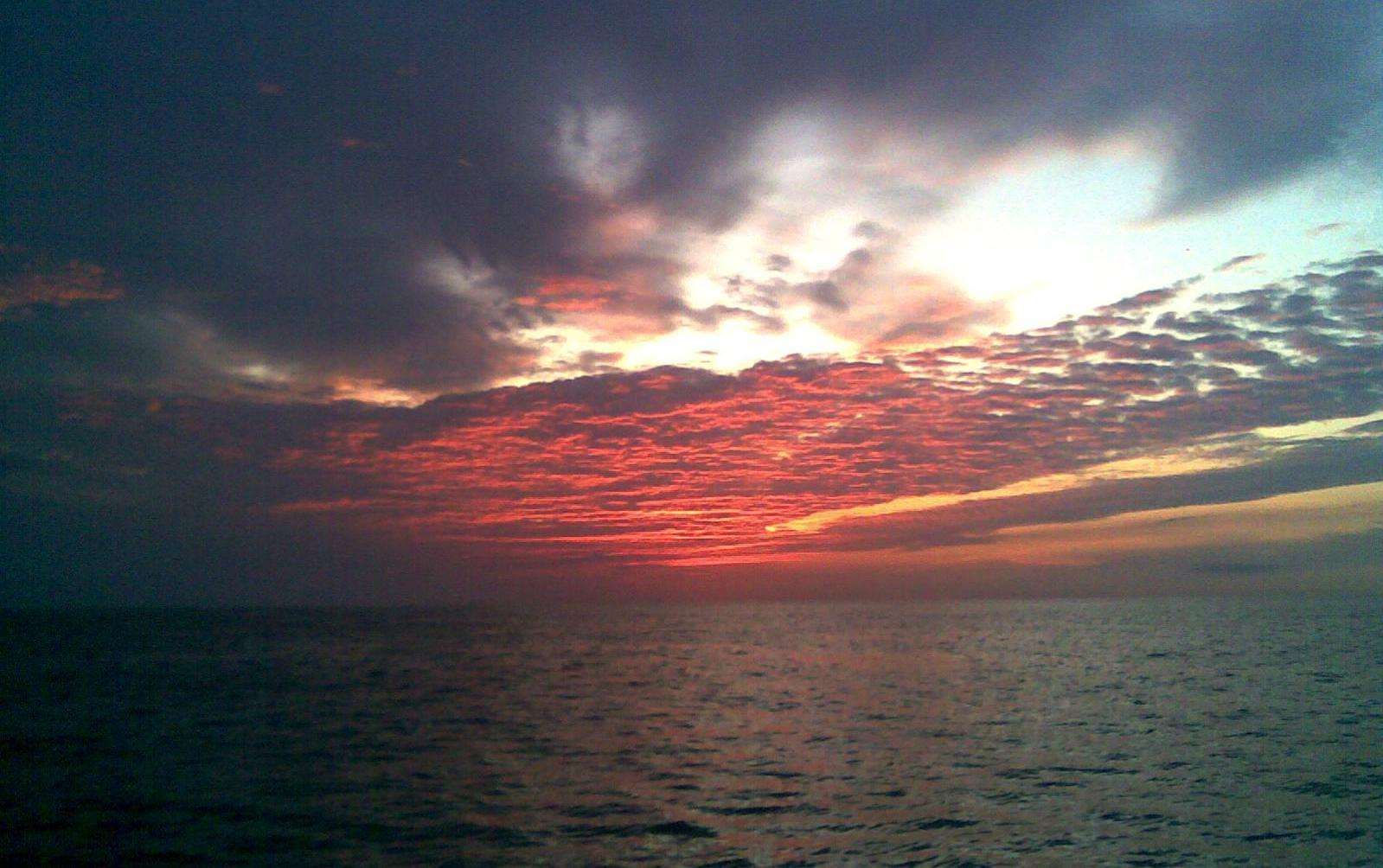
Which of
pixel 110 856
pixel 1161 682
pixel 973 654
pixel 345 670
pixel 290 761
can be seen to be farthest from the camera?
pixel 973 654

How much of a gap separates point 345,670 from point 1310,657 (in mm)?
81679

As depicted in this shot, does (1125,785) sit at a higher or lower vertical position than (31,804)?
lower

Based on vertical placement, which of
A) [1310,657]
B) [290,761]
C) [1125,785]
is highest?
[290,761]

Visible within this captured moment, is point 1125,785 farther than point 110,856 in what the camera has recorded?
Yes

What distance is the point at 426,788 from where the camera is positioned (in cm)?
2811

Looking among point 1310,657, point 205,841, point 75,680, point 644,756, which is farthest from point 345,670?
point 1310,657

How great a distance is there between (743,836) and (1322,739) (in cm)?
2689

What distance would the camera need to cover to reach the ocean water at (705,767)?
71.6 feet

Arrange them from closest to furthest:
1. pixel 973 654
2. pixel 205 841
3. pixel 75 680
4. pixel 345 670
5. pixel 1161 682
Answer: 1. pixel 205 841
2. pixel 1161 682
3. pixel 75 680
4. pixel 345 670
5. pixel 973 654

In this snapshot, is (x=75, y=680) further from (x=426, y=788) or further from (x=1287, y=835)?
(x=1287, y=835)

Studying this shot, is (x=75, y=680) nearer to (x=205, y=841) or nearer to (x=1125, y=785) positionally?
(x=205, y=841)

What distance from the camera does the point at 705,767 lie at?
103 feet

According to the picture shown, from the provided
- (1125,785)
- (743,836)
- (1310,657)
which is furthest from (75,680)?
(1310,657)

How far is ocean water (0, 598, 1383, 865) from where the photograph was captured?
21828mm
